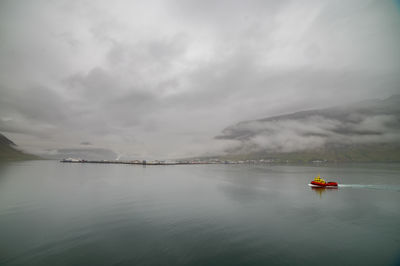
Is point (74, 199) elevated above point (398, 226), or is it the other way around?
point (74, 199)

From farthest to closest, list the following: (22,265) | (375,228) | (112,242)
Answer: (375,228), (112,242), (22,265)

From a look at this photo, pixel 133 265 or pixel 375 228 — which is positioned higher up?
pixel 133 265

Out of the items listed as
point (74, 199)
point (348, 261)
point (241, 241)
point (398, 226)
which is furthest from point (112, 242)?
point (398, 226)

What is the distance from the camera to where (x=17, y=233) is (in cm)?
3259

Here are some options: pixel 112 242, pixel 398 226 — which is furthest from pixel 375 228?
pixel 112 242

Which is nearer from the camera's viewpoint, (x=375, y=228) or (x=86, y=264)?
(x=86, y=264)

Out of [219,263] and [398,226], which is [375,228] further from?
[219,263]

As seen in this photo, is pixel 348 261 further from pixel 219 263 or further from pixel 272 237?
pixel 219 263

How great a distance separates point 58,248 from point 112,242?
24.0 ft

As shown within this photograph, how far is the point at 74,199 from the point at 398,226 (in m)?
87.3

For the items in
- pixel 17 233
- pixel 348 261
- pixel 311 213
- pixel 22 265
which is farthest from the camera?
pixel 311 213

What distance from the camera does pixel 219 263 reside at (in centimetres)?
2439

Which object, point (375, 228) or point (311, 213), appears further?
point (311, 213)

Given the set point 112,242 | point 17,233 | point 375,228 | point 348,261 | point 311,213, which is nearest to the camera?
point 348,261
